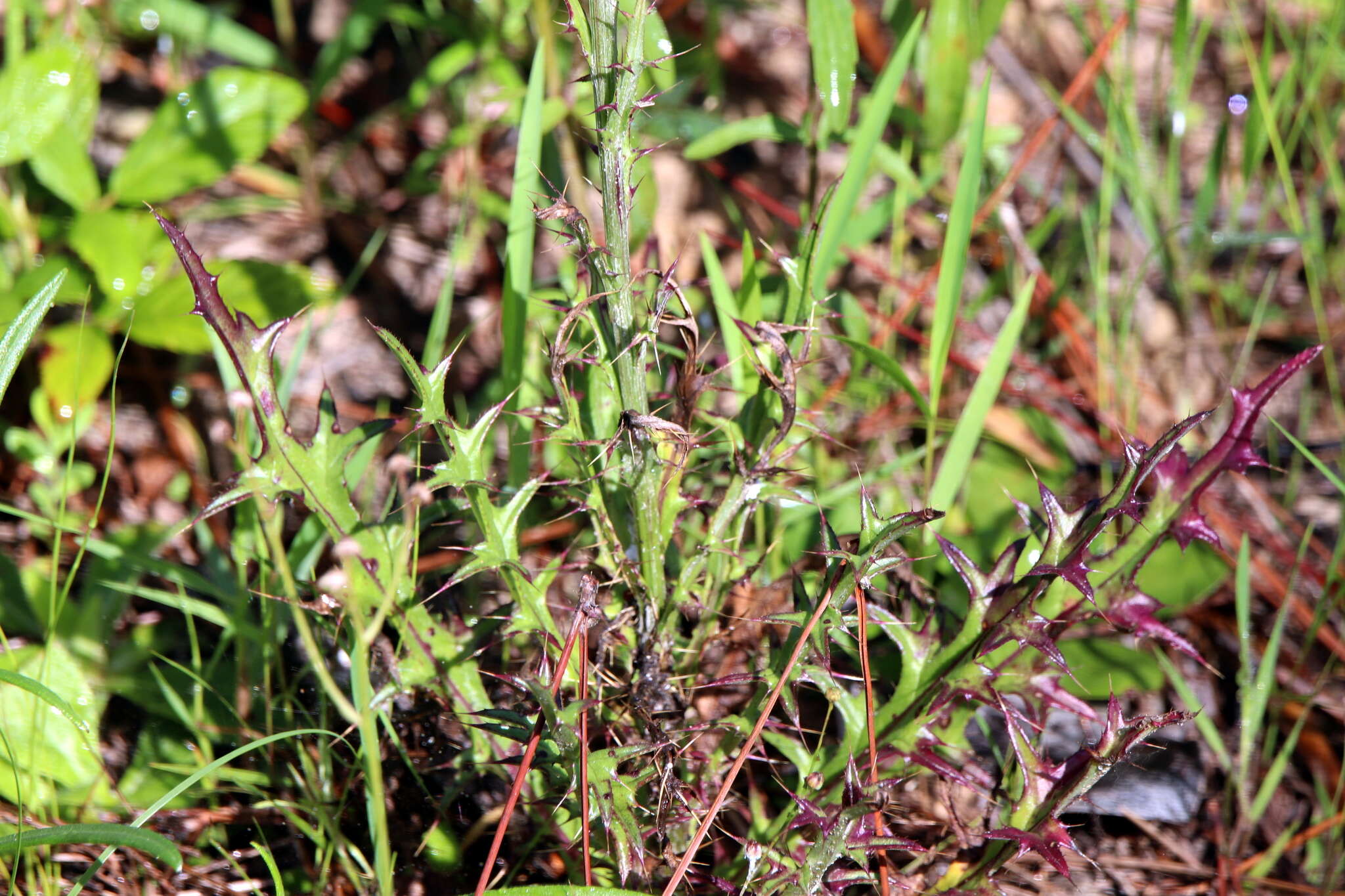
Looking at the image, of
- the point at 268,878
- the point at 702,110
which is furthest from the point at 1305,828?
the point at 702,110

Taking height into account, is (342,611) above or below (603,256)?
below

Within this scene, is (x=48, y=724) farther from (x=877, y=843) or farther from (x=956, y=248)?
(x=956, y=248)

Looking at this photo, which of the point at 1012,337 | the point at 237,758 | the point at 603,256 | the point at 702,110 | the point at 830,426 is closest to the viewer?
the point at 603,256

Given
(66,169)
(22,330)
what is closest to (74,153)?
(66,169)

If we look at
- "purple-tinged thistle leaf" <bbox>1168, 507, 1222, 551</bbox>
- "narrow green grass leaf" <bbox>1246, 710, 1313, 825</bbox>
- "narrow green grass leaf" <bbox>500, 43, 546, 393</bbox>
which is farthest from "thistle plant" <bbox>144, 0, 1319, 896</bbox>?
"narrow green grass leaf" <bbox>1246, 710, 1313, 825</bbox>

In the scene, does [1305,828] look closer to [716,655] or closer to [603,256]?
[716,655]

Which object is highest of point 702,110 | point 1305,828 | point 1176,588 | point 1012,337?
point 702,110
